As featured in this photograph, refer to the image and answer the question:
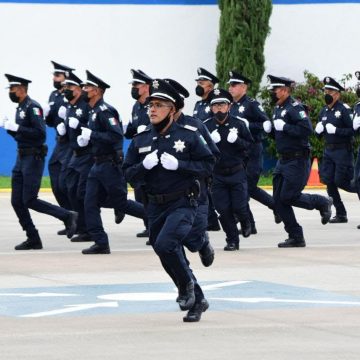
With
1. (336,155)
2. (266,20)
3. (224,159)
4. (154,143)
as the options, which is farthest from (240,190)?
(266,20)

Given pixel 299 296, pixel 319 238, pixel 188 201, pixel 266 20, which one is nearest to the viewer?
pixel 188 201

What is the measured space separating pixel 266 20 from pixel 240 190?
1517cm

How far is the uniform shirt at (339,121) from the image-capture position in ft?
68.1

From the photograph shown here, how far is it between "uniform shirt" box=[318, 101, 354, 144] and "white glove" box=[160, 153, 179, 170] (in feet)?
32.4

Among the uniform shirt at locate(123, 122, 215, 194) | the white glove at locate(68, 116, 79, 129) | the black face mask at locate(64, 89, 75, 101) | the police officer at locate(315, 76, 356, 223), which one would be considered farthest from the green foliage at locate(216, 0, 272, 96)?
the uniform shirt at locate(123, 122, 215, 194)

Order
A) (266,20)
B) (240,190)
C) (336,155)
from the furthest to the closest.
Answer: (266,20) → (336,155) → (240,190)

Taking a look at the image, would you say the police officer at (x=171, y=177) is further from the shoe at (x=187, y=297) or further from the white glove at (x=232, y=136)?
the white glove at (x=232, y=136)

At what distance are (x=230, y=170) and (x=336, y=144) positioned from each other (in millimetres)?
4468

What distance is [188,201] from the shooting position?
36.9 feet

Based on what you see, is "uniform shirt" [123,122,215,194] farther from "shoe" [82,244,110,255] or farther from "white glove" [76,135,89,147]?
"white glove" [76,135,89,147]

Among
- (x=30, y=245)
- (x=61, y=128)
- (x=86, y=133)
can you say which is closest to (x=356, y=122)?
(x=61, y=128)

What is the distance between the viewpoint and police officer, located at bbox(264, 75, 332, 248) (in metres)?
17.0

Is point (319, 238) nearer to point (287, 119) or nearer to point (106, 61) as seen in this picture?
point (287, 119)

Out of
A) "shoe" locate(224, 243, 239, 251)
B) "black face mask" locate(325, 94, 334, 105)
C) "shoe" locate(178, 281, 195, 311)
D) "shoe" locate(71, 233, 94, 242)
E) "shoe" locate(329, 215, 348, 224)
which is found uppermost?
"black face mask" locate(325, 94, 334, 105)
